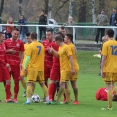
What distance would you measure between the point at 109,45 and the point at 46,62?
2.87 metres

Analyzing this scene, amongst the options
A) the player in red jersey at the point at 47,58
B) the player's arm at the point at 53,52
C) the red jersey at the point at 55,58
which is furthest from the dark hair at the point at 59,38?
the player in red jersey at the point at 47,58

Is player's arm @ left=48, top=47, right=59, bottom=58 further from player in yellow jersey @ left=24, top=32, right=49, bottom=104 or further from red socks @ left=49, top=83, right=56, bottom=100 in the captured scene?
red socks @ left=49, top=83, right=56, bottom=100

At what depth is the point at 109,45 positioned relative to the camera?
577 inches

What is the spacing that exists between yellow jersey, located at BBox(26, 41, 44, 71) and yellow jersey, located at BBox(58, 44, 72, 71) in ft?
1.76

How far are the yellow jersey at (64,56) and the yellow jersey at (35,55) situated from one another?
54cm

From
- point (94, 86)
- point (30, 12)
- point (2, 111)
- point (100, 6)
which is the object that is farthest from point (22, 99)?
point (30, 12)

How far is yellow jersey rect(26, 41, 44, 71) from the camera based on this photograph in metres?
15.6

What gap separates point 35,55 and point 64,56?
0.83 metres

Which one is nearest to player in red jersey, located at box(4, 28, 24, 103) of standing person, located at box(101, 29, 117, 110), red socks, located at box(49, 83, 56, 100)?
red socks, located at box(49, 83, 56, 100)

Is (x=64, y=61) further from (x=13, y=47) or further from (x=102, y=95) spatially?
(x=102, y=95)

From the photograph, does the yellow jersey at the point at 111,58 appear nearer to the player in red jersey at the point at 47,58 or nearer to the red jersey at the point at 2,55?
the player in red jersey at the point at 47,58

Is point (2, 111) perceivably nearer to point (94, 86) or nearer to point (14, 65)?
point (14, 65)

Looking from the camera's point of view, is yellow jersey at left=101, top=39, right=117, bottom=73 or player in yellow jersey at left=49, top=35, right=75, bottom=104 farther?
player in yellow jersey at left=49, top=35, right=75, bottom=104

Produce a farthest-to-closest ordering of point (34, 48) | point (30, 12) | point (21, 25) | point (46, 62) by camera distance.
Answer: point (30, 12), point (21, 25), point (46, 62), point (34, 48)
